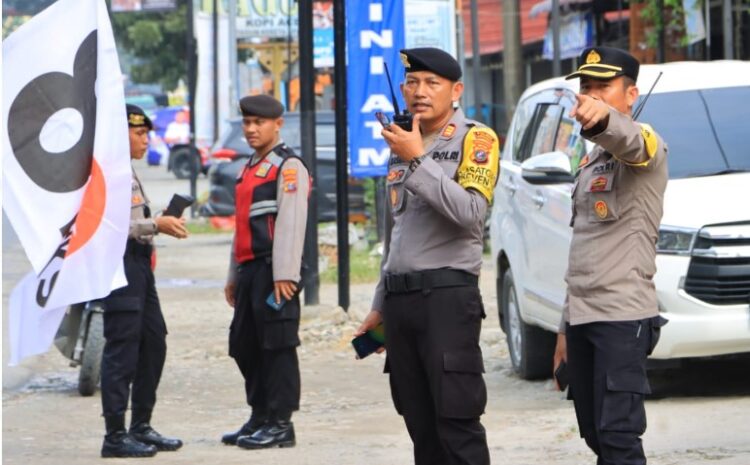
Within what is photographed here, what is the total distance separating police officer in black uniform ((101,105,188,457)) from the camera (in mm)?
8211

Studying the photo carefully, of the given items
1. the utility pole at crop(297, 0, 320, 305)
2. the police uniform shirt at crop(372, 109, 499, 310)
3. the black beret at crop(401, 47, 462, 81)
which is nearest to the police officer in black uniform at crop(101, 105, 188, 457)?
the police uniform shirt at crop(372, 109, 499, 310)

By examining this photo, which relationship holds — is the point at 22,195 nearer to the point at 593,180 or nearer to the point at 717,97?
the point at 593,180

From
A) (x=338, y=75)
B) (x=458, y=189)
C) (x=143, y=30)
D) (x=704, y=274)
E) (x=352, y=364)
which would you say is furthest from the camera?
(x=143, y=30)

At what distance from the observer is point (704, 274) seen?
830cm

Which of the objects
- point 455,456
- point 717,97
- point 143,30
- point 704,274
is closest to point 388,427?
point 704,274

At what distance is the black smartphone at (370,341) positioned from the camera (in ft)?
20.2

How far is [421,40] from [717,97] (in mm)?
6844

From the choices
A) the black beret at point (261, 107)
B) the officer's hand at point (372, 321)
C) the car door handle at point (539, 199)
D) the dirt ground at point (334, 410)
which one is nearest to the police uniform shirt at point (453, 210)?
the officer's hand at point (372, 321)

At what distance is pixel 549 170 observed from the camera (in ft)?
29.4

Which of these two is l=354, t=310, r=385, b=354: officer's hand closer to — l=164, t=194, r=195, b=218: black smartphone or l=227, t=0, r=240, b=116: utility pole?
l=164, t=194, r=195, b=218: black smartphone

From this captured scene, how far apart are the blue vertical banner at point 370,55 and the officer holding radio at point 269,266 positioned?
193 inches

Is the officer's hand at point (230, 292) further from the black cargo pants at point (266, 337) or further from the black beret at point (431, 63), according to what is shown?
the black beret at point (431, 63)

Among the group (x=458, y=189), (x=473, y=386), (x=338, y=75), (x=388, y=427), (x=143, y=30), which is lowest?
(x=388, y=427)

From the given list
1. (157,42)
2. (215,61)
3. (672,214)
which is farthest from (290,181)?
(157,42)
